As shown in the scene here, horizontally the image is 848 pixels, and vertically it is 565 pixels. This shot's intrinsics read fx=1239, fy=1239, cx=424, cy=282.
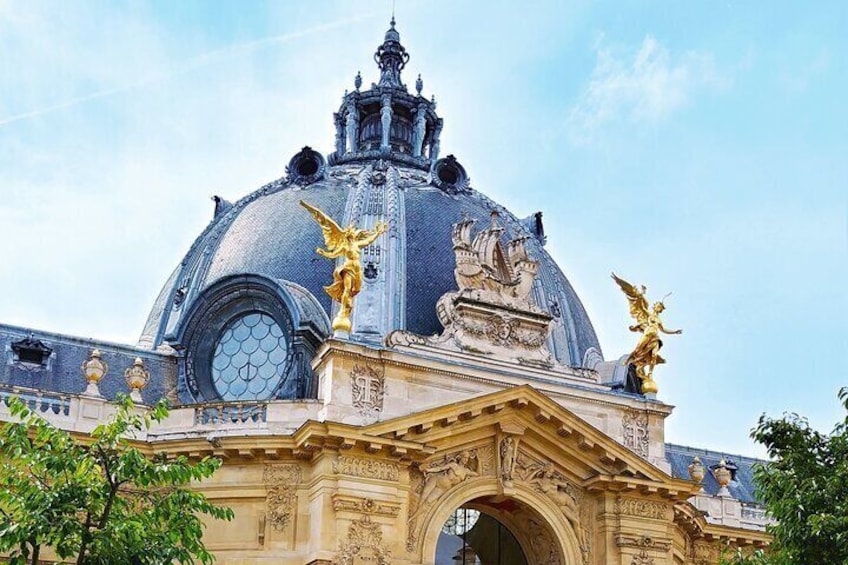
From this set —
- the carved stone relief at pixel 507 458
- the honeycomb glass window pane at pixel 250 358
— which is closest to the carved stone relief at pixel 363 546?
the carved stone relief at pixel 507 458

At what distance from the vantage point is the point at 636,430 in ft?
105

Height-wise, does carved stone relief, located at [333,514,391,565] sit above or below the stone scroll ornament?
below

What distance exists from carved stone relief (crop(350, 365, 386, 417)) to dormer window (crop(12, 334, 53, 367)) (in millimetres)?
9132

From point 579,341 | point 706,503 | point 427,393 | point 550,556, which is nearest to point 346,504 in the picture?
point 427,393

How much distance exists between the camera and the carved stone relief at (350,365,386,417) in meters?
28.5

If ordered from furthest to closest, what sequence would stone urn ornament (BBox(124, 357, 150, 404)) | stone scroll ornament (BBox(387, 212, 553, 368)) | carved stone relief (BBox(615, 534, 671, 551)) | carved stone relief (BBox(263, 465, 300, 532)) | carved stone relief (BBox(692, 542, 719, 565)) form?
1. carved stone relief (BBox(692, 542, 719, 565))
2. stone scroll ornament (BBox(387, 212, 553, 368))
3. carved stone relief (BBox(615, 534, 671, 551))
4. stone urn ornament (BBox(124, 357, 150, 404))
5. carved stone relief (BBox(263, 465, 300, 532))

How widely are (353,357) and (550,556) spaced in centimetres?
706

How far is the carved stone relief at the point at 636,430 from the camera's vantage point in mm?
31672

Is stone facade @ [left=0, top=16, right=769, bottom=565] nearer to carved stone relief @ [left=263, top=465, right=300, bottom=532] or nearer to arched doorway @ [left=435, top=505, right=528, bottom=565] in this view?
carved stone relief @ [left=263, top=465, right=300, bottom=532]

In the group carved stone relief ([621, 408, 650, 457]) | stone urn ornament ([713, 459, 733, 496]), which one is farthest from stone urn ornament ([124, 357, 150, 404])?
stone urn ornament ([713, 459, 733, 496])

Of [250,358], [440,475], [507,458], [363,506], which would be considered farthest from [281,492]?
[507,458]

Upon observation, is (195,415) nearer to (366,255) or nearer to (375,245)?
(366,255)

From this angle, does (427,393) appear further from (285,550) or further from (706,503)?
(706,503)

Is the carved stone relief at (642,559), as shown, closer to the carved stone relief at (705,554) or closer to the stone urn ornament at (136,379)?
the carved stone relief at (705,554)
